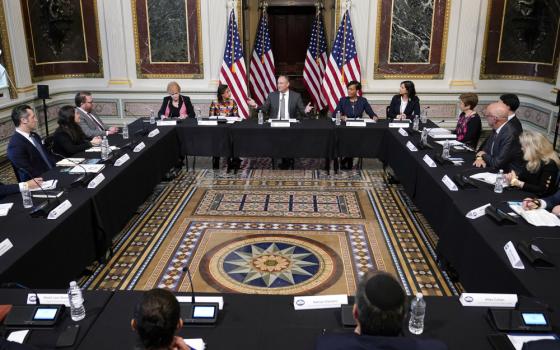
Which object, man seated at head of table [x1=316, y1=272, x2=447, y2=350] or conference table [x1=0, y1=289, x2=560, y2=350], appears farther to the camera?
conference table [x1=0, y1=289, x2=560, y2=350]

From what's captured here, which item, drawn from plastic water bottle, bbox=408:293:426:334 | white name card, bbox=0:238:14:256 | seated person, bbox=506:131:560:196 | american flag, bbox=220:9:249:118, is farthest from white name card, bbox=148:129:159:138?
plastic water bottle, bbox=408:293:426:334

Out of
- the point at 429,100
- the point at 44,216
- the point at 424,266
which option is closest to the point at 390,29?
the point at 429,100

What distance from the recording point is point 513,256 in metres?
2.89

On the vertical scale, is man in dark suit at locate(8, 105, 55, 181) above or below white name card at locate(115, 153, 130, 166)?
above

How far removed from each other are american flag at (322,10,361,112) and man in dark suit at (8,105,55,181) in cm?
512

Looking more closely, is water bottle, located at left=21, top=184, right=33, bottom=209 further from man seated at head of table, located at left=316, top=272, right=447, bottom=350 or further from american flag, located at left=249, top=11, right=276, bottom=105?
american flag, located at left=249, top=11, right=276, bottom=105

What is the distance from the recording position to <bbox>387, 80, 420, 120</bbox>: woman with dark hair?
707 cm

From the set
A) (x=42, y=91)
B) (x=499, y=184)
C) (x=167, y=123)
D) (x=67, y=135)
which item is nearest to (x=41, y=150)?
(x=67, y=135)

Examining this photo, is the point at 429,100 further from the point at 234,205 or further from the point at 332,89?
the point at 234,205

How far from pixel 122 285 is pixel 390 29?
6811 millimetres

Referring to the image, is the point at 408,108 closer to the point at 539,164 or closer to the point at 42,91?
the point at 539,164

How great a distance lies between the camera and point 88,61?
923 centimetres

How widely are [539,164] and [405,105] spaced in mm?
3361

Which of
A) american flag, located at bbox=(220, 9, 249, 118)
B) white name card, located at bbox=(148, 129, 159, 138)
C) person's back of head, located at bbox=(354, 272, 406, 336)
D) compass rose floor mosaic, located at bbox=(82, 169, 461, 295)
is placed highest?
american flag, located at bbox=(220, 9, 249, 118)
